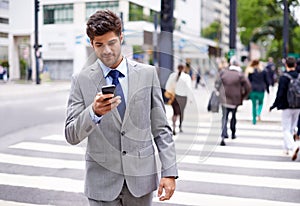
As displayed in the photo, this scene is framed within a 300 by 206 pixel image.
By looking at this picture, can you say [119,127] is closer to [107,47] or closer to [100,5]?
[107,47]

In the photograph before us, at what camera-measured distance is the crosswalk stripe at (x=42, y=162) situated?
21.5 feet

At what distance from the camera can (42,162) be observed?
6785mm

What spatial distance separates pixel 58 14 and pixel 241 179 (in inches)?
138

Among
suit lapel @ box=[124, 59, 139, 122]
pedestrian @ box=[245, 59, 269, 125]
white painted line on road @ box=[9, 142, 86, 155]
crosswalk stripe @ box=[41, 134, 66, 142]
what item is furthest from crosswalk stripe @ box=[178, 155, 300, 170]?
suit lapel @ box=[124, 59, 139, 122]

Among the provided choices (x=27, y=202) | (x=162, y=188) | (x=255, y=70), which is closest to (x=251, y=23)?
(x=255, y=70)

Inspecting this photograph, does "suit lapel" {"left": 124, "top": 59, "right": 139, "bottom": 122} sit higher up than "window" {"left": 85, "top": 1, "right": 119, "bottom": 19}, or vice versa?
"window" {"left": 85, "top": 1, "right": 119, "bottom": 19}

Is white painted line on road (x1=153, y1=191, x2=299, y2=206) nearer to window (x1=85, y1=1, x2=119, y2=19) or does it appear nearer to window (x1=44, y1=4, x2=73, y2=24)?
window (x1=85, y1=1, x2=119, y2=19)

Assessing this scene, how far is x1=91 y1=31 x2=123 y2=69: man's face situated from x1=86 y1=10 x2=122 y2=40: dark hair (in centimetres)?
2

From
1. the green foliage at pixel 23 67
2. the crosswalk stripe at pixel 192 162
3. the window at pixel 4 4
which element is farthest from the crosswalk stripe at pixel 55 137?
the window at pixel 4 4

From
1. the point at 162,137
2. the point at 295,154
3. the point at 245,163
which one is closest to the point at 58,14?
the point at 162,137

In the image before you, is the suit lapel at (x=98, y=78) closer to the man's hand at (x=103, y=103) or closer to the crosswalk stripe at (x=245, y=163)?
the man's hand at (x=103, y=103)

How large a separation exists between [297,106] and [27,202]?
434cm

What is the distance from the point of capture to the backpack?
707cm

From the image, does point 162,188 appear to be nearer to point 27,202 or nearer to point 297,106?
point 27,202
